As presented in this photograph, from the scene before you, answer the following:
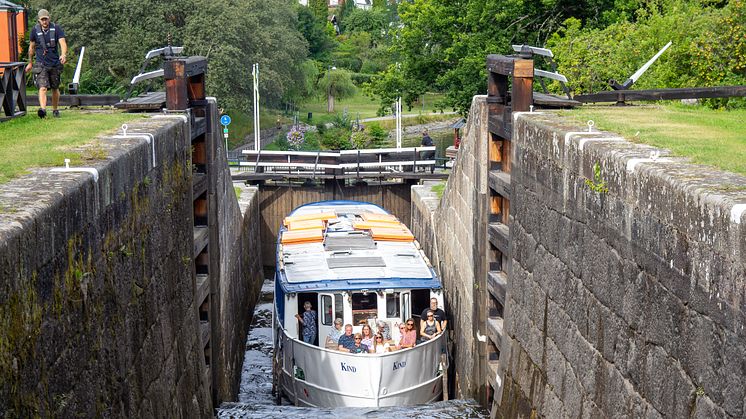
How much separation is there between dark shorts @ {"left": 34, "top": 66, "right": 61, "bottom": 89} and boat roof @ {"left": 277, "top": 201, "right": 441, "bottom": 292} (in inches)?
217

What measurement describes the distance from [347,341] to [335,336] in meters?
0.58

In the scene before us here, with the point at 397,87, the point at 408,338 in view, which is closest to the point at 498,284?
the point at 408,338

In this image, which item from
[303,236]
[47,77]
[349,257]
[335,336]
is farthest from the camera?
[303,236]

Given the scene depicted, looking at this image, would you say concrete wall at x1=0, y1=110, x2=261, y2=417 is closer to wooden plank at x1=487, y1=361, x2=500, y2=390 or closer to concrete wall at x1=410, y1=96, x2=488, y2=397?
wooden plank at x1=487, y1=361, x2=500, y2=390

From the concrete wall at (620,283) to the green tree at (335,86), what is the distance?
6080 cm

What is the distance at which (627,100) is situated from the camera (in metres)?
16.7

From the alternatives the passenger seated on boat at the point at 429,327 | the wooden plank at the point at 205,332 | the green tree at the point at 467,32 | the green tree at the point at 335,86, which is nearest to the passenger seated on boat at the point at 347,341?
the passenger seated on boat at the point at 429,327

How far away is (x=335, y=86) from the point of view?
246 feet

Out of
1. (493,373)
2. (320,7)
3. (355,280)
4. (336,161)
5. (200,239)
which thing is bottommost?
(493,373)

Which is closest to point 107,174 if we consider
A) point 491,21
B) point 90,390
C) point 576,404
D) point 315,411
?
point 90,390

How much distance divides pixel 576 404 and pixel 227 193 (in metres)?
10.1

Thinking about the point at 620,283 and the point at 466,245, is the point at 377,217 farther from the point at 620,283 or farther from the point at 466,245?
the point at 620,283

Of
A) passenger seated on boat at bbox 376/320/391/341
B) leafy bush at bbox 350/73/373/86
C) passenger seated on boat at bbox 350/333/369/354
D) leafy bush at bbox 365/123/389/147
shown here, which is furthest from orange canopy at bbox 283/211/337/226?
leafy bush at bbox 350/73/373/86

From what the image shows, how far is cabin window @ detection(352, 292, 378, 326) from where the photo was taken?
1861 cm
